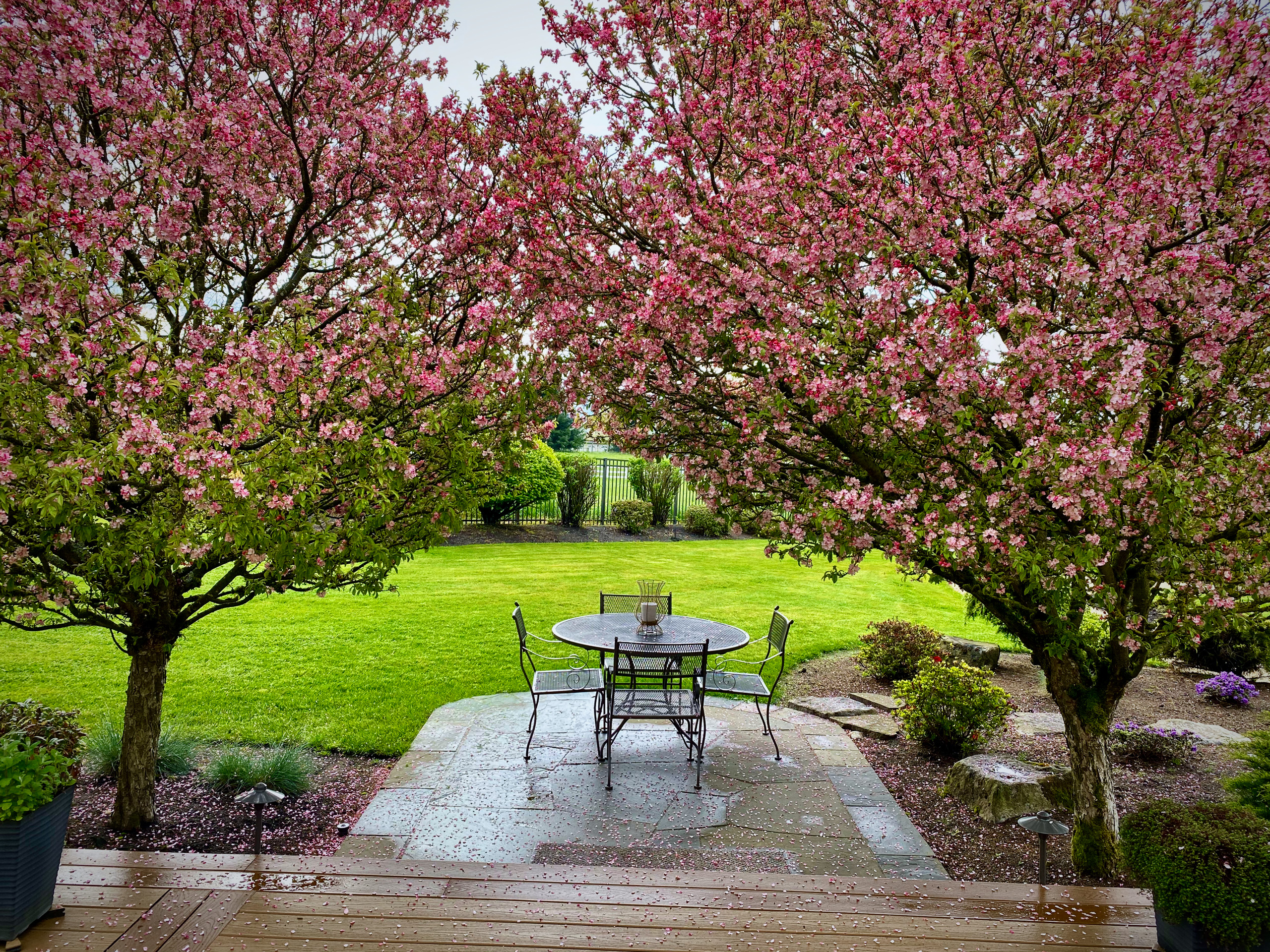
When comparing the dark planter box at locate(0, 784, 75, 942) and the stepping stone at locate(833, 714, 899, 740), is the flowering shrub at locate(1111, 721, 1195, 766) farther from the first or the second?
the dark planter box at locate(0, 784, 75, 942)

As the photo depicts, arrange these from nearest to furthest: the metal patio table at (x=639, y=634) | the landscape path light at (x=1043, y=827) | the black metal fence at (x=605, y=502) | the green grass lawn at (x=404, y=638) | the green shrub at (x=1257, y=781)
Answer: the landscape path light at (x=1043, y=827) < the green shrub at (x=1257, y=781) < the metal patio table at (x=639, y=634) < the green grass lawn at (x=404, y=638) < the black metal fence at (x=605, y=502)

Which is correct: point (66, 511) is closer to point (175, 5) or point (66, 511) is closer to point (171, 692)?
point (175, 5)

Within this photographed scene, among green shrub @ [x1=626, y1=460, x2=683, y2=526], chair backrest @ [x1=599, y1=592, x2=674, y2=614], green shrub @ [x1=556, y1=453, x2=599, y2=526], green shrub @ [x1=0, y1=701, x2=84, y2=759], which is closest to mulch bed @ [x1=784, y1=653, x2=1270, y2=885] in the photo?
chair backrest @ [x1=599, y1=592, x2=674, y2=614]

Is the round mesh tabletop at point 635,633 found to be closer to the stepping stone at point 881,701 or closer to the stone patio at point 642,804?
the stone patio at point 642,804

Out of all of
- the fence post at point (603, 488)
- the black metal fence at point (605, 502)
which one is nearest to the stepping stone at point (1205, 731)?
the black metal fence at point (605, 502)

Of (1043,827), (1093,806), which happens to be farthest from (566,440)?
(1043,827)

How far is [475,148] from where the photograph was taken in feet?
14.8

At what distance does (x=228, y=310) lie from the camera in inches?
149

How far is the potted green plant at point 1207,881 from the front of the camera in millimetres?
2680

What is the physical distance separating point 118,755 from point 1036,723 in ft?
22.7

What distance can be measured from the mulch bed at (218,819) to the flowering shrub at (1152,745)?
552 centimetres

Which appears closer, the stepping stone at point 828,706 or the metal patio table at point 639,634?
the metal patio table at point 639,634

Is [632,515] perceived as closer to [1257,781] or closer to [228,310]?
[1257,781]

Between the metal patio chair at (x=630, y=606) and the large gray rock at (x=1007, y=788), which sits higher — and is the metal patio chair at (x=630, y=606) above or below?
above
